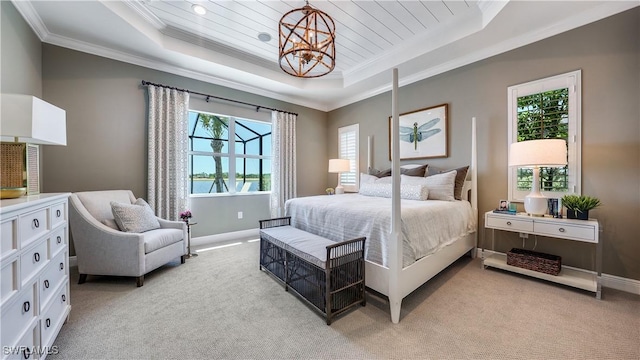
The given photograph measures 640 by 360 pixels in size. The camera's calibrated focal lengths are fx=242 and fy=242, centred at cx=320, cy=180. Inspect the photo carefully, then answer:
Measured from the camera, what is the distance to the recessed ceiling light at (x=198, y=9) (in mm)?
2596

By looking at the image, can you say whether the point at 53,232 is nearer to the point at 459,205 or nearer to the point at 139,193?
the point at 139,193

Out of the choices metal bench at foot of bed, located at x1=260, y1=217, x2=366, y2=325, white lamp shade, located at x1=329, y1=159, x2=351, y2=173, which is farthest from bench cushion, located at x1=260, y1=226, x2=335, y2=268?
white lamp shade, located at x1=329, y1=159, x2=351, y2=173

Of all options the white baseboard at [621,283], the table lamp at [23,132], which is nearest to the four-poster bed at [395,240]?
the white baseboard at [621,283]

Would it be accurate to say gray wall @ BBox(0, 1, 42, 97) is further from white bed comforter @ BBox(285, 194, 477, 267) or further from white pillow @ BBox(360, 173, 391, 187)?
white pillow @ BBox(360, 173, 391, 187)

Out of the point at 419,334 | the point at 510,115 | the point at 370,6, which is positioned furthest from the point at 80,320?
the point at 510,115

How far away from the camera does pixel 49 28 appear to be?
Answer: 104 inches

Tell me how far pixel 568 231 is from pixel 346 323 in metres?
2.26

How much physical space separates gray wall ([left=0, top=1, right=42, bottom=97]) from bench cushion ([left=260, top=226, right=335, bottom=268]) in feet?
8.37

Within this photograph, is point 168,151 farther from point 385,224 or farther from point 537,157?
point 537,157

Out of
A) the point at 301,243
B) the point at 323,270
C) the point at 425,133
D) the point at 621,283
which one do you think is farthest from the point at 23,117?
the point at 621,283

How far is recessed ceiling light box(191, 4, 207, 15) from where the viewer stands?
2596 millimetres

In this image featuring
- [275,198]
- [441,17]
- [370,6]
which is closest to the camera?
[370,6]

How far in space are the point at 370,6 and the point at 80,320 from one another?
384 centimetres

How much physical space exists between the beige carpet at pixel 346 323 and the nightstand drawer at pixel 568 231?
521mm
